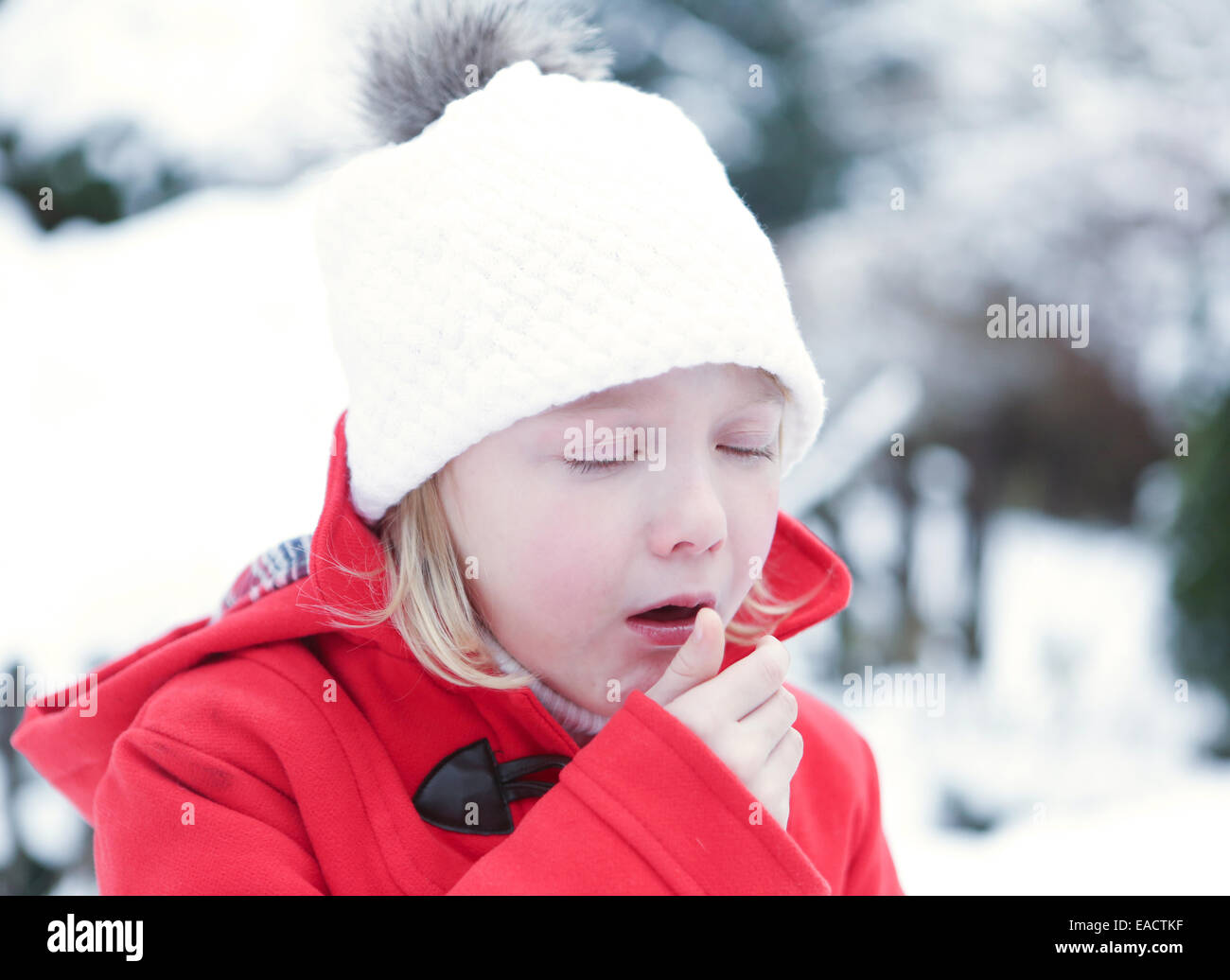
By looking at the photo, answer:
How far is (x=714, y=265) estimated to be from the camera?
3.34 feet

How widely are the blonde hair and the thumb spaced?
0.54ft

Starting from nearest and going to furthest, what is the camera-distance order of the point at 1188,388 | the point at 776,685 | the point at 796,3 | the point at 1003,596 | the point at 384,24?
the point at 776,685, the point at 384,24, the point at 796,3, the point at 1188,388, the point at 1003,596

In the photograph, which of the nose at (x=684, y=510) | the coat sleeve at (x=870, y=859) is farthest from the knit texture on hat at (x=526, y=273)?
the coat sleeve at (x=870, y=859)

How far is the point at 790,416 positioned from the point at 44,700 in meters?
1.04

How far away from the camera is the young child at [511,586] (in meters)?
0.87

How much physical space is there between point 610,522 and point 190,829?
506mm

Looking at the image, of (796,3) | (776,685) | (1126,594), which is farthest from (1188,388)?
(776,685)

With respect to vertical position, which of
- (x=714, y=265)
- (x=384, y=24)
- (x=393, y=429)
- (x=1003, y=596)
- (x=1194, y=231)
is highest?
(x=1194, y=231)

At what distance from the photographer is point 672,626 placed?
3.24ft

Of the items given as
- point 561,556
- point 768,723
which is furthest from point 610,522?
point 768,723

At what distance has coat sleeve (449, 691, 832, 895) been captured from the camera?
0.81 m

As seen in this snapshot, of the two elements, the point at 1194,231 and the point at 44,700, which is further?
the point at 1194,231

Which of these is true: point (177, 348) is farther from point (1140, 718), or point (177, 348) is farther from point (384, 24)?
point (1140, 718)

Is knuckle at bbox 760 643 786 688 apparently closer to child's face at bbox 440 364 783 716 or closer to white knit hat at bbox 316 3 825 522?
child's face at bbox 440 364 783 716
